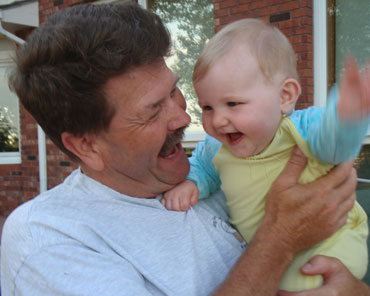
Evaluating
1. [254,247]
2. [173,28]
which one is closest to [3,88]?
[173,28]

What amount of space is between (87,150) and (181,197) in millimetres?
452

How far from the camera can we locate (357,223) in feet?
5.29

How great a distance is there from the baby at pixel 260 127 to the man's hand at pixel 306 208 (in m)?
0.05

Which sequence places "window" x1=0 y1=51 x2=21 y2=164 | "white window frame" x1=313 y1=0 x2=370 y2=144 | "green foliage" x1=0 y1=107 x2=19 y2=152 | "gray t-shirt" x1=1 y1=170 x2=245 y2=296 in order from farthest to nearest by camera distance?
"green foliage" x1=0 y1=107 x2=19 y2=152
"window" x1=0 y1=51 x2=21 y2=164
"white window frame" x1=313 y1=0 x2=370 y2=144
"gray t-shirt" x1=1 y1=170 x2=245 y2=296

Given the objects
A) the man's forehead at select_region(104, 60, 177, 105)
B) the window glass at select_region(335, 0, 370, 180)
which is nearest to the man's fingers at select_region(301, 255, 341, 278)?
the man's forehead at select_region(104, 60, 177, 105)

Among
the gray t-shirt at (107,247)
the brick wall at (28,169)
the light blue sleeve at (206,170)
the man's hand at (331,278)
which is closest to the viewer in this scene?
the gray t-shirt at (107,247)

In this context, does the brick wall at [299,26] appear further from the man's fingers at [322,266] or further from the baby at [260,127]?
the man's fingers at [322,266]

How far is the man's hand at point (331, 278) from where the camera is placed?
139cm

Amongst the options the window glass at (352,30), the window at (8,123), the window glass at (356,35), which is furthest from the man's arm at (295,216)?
the window at (8,123)

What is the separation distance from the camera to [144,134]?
1.52 meters

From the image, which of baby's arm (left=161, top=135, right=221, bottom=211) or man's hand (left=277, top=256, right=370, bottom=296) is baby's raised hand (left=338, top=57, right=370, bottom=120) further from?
baby's arm (left=161, top=135, right=221, bottom=211)

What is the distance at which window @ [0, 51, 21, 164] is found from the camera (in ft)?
23.0

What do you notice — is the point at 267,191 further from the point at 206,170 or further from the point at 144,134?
the point at 144,134

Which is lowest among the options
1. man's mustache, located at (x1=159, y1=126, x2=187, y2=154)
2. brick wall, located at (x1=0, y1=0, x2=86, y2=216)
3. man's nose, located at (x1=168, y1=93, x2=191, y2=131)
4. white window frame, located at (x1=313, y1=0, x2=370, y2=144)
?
brick wall, located at (x1=0, y1=0, x2=86, y2=216)
